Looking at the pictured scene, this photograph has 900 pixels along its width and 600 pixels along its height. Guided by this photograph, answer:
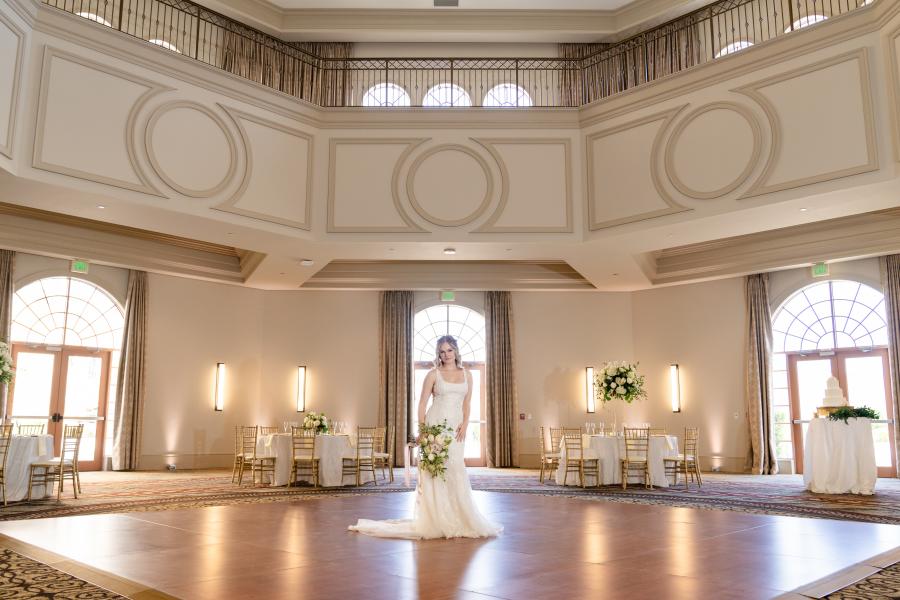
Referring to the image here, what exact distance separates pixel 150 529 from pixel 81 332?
843cm

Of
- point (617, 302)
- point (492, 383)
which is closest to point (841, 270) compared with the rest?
point (617, 302)

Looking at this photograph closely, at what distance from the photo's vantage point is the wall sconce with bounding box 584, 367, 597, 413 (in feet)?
47.3

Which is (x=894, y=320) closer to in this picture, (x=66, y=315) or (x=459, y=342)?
(x=459, y=342)

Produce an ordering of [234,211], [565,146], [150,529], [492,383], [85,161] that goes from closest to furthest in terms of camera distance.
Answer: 1. [150,529]
2. [85,161]
3. [234,211]
4. [565,146]
5. [492,383]

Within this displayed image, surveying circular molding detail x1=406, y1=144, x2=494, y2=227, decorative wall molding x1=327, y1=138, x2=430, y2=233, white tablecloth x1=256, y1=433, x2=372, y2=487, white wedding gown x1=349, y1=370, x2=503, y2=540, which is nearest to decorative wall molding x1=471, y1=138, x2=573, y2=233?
circular molding detail x1=406, y1=144, x2=494, y2=227

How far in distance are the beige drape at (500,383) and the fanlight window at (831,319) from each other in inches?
199

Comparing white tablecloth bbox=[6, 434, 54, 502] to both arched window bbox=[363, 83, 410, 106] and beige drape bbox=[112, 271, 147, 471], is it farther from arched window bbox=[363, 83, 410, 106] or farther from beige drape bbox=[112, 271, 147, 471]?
Answer: arched window bbox=[363, 83, 410, 106]

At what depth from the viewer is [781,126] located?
912 cm

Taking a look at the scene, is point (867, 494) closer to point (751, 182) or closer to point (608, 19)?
point (751, 182)

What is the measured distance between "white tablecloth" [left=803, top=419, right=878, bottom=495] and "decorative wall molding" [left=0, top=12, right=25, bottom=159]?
33.7 feet

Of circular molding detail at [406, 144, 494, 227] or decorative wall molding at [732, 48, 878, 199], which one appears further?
circular molding detail at [406, 144, 494, 227]

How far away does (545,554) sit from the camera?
4770mm

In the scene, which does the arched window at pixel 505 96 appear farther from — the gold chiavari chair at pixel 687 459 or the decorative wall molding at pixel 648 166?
the gold chiavari chair at pixel 687 459

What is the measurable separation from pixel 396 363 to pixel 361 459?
12.2 ft
